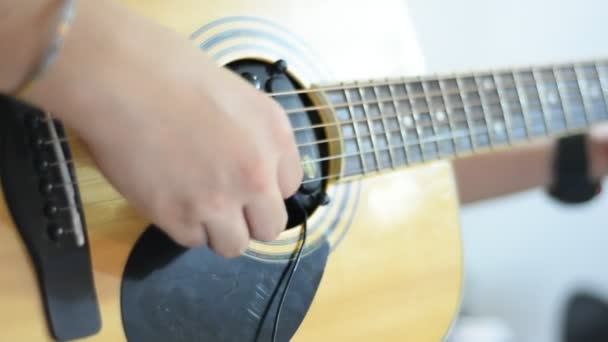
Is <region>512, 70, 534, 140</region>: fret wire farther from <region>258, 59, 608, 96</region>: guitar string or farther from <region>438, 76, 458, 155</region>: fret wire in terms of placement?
<region>438, 76, 458, 155</region>: fret wire

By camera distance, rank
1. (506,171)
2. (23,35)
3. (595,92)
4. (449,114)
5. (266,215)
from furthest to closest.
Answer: (506,171) → (595,92) → (449,114) → (266,215) → (23,35)

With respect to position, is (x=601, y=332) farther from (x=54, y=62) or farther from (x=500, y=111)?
(x=54, y=62)

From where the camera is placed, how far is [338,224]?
2.25 ft

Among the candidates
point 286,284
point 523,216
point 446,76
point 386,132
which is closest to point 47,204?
point 286,284

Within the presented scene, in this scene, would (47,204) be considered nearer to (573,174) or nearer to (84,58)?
(84,58)

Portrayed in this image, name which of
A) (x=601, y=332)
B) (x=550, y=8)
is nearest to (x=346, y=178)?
(x=550, y=8)

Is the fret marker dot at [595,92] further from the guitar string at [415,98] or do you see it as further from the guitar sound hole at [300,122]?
the guitar sound hole at [300,122]

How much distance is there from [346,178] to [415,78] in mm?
141

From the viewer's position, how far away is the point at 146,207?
46 centimetres

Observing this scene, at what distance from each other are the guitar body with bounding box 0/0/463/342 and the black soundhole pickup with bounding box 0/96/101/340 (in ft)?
0.03

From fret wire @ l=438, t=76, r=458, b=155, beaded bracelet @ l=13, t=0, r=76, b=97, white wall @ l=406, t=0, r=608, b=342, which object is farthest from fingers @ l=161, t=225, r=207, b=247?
white wall @ l=406, t=0, r=608, b=342

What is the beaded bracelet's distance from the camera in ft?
1.31

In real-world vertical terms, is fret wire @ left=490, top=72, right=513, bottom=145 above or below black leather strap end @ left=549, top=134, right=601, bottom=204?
above

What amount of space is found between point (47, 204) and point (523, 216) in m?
1.06
